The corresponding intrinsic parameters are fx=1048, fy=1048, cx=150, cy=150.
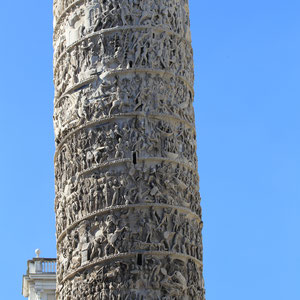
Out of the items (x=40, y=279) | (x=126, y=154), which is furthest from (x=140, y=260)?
(x=40, y=279)

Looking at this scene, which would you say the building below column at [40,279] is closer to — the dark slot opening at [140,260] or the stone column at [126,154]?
the stone column at [126,154]

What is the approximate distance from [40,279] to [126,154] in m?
10.6

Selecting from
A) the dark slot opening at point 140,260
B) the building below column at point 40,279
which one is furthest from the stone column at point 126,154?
the building below column at point 40,279

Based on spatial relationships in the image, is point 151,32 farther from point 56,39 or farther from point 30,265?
point 30,265

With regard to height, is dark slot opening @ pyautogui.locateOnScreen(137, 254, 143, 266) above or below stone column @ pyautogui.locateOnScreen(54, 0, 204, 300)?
below

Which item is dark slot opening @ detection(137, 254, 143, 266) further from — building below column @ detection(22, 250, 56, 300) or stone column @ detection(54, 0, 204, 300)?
building below column @ detection(22, 250, 56, 300)

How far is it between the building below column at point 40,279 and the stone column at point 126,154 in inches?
384

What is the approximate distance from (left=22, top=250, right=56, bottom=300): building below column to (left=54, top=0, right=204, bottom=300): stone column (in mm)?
9745

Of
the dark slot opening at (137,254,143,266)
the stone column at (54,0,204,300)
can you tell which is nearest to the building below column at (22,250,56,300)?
the stone column at (54,0,204,300)

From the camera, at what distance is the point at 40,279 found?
20594mm

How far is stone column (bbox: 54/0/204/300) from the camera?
1017 cm

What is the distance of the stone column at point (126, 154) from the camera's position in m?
10.2

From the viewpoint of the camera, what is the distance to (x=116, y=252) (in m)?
10.1

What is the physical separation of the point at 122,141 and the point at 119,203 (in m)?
0.65
